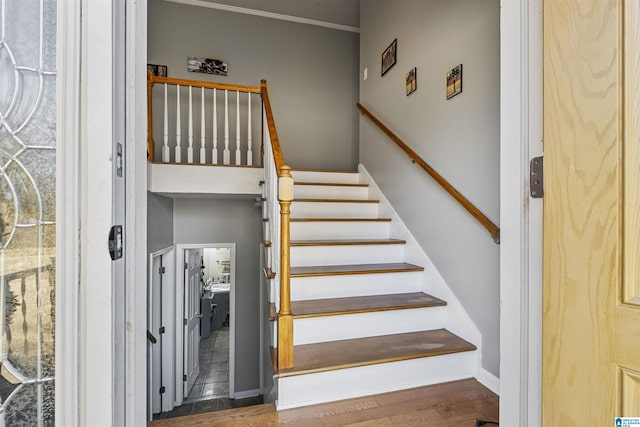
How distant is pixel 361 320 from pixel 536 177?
5.10 feet

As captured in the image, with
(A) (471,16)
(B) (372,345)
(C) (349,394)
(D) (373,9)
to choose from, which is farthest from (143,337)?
(D) (373,9)

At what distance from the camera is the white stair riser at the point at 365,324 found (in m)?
1.92

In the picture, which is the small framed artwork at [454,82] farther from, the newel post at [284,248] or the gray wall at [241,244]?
the gray wall at [241,244]

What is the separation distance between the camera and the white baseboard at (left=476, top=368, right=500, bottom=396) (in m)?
1.74

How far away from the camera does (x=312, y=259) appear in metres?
2.51

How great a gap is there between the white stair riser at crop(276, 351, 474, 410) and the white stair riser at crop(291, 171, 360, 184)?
2.20 metres

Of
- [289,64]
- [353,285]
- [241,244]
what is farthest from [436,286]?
[289,64]

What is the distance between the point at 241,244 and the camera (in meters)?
4.04

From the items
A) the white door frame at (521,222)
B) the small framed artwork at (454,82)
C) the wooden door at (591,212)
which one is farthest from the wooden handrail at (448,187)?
the wooden door at (591,212)

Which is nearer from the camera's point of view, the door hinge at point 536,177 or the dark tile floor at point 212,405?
the door hinge at point 536,177

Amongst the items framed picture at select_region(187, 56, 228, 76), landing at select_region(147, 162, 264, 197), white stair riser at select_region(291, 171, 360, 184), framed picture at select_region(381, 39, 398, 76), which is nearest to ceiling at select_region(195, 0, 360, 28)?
framed picture at select_region(187, 56, 228, 76)

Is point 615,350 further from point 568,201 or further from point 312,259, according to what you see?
point 312,259

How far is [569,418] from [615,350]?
17 cm

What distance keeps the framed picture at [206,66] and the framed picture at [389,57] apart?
2.06 metres
